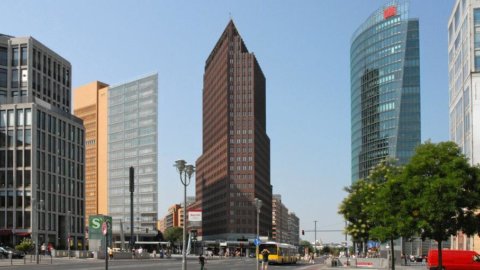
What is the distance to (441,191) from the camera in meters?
38.8

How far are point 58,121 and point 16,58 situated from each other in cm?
1591

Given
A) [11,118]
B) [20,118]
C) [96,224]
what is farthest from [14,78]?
[96,224]

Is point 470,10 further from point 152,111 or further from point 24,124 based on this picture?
point 152,111

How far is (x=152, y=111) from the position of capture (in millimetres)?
196250

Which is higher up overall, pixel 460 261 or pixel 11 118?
pixel 11 118

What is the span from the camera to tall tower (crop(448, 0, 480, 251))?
8419 cm

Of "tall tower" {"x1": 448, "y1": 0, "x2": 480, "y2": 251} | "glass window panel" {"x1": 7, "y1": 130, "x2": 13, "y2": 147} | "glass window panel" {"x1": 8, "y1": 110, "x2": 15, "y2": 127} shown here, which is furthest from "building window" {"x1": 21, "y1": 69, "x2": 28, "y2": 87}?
"tall tower" {"x1": 448, "y1": 0, "x2": 480, "y2": 251}

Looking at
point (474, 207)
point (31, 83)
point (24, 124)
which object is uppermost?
point (31, 83)

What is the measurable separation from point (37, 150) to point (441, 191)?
94234 mm

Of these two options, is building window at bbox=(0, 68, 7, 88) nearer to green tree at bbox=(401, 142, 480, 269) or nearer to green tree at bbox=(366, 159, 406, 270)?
green tree at bbox=(366, 159, 406, 270)

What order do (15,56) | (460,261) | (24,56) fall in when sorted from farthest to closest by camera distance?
(15,56), (24,56), (460,261)

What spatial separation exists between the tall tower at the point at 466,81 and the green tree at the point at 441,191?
38314 millimetres

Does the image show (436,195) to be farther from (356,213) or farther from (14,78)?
(14,78)

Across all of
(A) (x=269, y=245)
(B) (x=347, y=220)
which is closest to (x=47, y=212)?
(A) (x=269, y=245)
